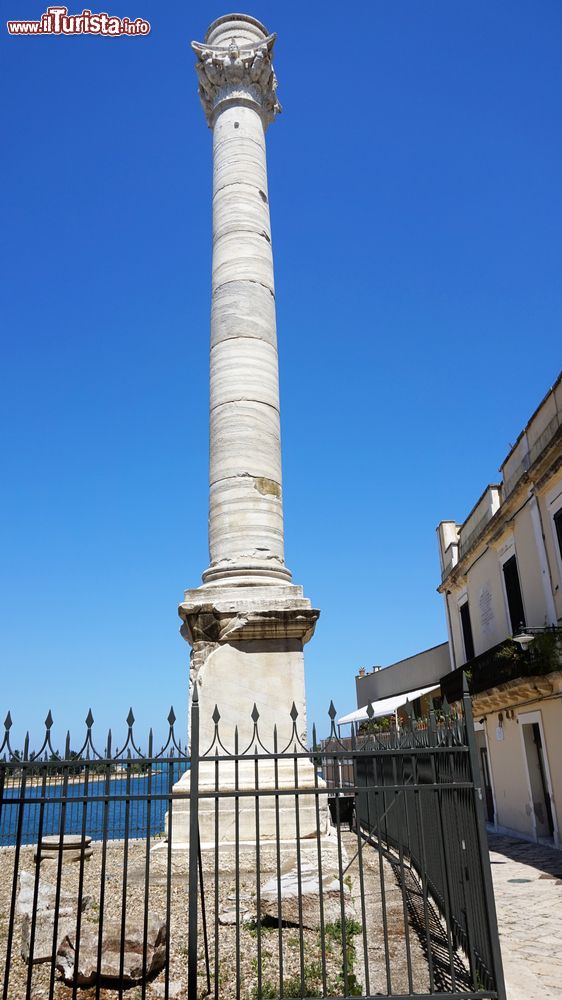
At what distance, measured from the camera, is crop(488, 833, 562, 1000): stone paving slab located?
4.89 meters

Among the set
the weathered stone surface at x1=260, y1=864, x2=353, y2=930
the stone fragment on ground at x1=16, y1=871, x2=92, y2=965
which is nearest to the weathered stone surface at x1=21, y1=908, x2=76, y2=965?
the stone fragment on ground at x1=16, y1=871, x2=92, y2=965

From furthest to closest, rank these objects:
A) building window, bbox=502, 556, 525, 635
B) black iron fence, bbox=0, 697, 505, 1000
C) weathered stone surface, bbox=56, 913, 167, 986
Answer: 1. building window, bbox=502, 556, 525, 635
2. weathered stone surface, bbox=56, 913, 167, 986
3. black iron fence, bbox=0, 697, 505, 1000

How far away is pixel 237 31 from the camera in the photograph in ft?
38.3

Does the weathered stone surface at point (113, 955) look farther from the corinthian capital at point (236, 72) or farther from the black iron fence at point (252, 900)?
the corinthian capital at point (236, 72)

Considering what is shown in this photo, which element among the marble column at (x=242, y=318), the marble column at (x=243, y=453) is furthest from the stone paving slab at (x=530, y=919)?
the marble column at (x=242, y=318)

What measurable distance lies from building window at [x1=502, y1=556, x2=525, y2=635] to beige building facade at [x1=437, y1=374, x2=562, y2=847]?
0.08 ft

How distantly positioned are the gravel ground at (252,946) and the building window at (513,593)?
404 inches

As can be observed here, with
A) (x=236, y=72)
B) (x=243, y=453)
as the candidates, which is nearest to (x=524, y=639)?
(x=243, y=453)

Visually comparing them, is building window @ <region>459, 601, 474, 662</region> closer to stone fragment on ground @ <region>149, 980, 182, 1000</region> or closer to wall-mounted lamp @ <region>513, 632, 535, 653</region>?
wall-mounted lamp @ <region>513, 632, 535, 653</region>

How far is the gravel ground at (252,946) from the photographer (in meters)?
4.23

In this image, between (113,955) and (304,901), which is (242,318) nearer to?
(304,901)

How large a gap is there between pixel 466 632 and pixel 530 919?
47.2ft

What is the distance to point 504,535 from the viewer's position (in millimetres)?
17078

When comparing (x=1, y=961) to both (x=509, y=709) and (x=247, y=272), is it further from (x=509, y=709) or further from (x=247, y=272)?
(x=509, y=709)
